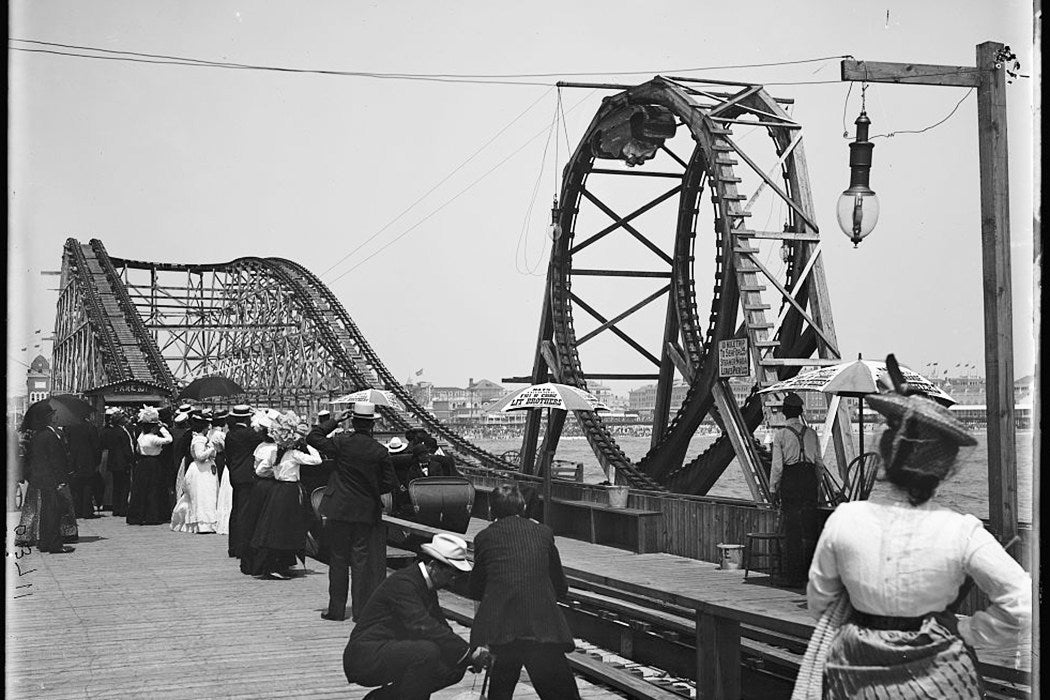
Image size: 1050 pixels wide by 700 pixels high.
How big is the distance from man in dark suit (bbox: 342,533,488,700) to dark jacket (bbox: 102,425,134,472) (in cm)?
1136

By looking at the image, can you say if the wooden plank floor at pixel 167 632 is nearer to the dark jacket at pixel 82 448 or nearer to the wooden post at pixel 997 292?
the dark jacket at pixel 82 448

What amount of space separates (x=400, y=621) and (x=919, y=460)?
254cm

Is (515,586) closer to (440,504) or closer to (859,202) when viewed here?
(859,202)

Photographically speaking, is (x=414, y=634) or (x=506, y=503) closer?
(x=414, y=634)

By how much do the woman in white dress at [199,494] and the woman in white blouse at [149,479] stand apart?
772 millimetres

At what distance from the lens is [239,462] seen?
12.1 m

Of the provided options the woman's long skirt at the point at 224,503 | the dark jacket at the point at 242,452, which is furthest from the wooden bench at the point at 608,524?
the woman's long skirt at the point at 224,503

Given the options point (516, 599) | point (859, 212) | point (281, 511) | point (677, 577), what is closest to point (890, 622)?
point (516, 599)

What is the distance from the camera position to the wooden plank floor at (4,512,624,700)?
22.1 ft

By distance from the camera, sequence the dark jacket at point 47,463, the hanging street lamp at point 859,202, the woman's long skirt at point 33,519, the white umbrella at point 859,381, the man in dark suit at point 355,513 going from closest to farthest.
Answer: the hanging street lamp at point 859,202 → the white umbrella at point 859,381 → the man in dark suit at point 355,513 → the dark jacket at point 47,463 → the woman's long skirt at point 33,519

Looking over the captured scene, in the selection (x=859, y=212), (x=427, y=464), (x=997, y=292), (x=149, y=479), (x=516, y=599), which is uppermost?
(x=859, y=212)

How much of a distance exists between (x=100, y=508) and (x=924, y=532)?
15.1 metres

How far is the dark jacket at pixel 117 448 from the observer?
16188 mm

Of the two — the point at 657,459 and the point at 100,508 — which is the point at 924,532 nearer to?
the point at 657,459
